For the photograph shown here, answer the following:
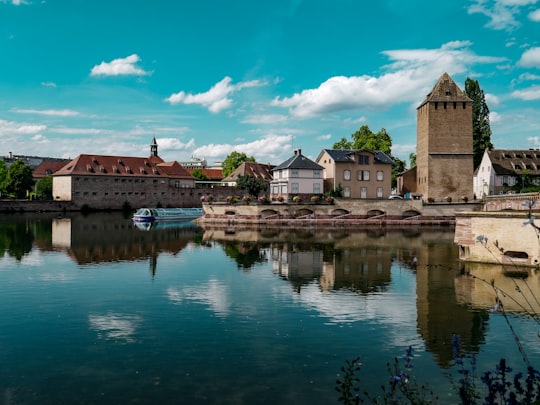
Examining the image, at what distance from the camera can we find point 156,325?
14703 mm

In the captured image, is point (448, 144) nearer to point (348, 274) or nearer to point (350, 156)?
point (350, 156)

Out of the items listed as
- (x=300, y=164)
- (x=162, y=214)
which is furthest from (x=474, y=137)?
(x=162, y=214)

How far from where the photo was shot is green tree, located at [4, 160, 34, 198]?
84812mm

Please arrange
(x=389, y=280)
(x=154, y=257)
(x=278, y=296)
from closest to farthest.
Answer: (x=278, y=296)
(x=389, y=280)
(x=154, y=257)

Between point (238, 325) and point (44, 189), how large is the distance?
8435 cm

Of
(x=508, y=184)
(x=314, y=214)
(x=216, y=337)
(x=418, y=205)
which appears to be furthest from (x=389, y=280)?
(x=508, y=184)

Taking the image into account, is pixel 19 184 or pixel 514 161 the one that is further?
pixel 19 184

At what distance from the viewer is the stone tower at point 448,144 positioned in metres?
66.4

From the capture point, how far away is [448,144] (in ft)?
218

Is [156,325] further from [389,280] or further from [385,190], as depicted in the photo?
[385,190]

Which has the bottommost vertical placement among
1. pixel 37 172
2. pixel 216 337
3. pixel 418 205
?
pixel 216 337

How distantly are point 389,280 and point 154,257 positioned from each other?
14671 mm

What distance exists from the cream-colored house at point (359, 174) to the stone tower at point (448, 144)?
577 centimetres

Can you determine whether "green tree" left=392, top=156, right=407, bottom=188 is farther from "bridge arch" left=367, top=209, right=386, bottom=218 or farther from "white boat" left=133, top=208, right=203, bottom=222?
"white boat" left=133, top=208, right=203, bottom=222
